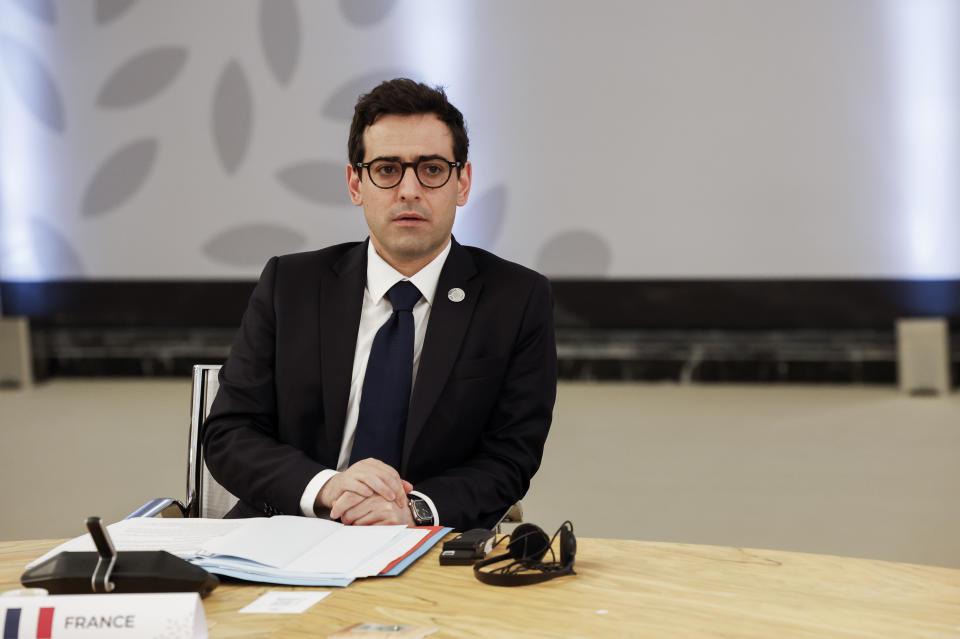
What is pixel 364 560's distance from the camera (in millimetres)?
1389

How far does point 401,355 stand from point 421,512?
345 mm

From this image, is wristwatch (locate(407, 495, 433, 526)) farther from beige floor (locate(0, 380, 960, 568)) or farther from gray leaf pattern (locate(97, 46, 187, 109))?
gray leaf pattern (locate(97, 46, 187, 109))

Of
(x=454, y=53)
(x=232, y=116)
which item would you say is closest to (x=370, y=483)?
(x=454, y=53)

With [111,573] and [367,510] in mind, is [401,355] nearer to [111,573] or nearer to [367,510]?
[367,510]

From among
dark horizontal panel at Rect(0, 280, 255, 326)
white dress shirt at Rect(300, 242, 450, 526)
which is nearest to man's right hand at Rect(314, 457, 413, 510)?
white dress shirt at Rect(300, 242, 450, 526)

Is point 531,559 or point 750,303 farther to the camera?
point 750,303

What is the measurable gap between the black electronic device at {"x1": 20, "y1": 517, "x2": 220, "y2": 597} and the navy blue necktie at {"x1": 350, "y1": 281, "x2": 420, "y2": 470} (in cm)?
71

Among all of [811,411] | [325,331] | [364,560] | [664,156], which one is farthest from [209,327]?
[364,560]

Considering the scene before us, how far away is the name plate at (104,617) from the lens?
1.08 m

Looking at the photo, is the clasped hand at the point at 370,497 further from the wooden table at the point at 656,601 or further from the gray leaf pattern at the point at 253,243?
the gray leaf pattern at the point at 253,243

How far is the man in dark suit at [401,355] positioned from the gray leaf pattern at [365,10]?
531cm

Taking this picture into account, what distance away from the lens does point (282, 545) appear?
143cm

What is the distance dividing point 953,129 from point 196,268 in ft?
17.1

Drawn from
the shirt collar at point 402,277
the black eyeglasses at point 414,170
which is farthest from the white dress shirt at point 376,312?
the black eyeglasses at point 414,170
